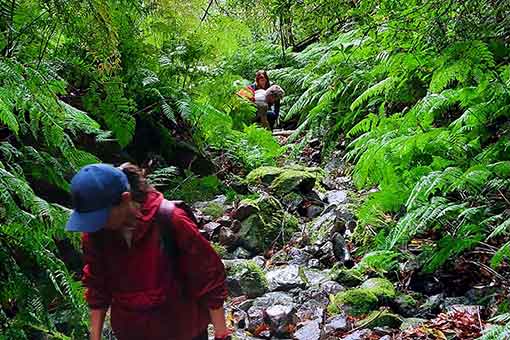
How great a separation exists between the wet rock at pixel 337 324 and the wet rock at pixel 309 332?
0.06 meters

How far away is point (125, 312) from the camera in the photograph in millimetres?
2307

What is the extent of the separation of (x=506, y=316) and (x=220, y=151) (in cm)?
540

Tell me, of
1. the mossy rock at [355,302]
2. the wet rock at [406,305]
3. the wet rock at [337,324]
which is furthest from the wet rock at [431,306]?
the wet rock at [337,324]

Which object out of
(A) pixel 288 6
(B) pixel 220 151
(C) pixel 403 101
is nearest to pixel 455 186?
(A) pixel 288 6

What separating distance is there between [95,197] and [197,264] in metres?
0.43

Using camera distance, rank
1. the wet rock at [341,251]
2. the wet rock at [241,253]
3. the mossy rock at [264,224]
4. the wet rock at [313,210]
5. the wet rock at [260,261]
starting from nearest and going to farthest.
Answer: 1. the wet rock at [341,251]
2. the wet rock at [260,261]
3. the wet rock at [241,253]
4. the mossy rock at [264,224]
5. the wet rock at [313,210]

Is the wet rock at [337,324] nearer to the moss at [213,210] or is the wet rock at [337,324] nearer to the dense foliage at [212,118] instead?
the dense foliage at [212,118]

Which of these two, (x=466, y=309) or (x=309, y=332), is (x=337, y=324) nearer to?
(x=309, y=332)

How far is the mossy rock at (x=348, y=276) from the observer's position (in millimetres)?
4335

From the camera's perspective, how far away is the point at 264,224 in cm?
550

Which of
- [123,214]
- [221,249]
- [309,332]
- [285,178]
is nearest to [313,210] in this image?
[285,178]

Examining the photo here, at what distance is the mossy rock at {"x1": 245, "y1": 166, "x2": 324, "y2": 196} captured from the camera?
21.0 ft

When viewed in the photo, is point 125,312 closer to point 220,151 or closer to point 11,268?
point 11,268

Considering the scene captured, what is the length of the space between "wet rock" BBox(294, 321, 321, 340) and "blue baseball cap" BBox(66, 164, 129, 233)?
6.48 ft
